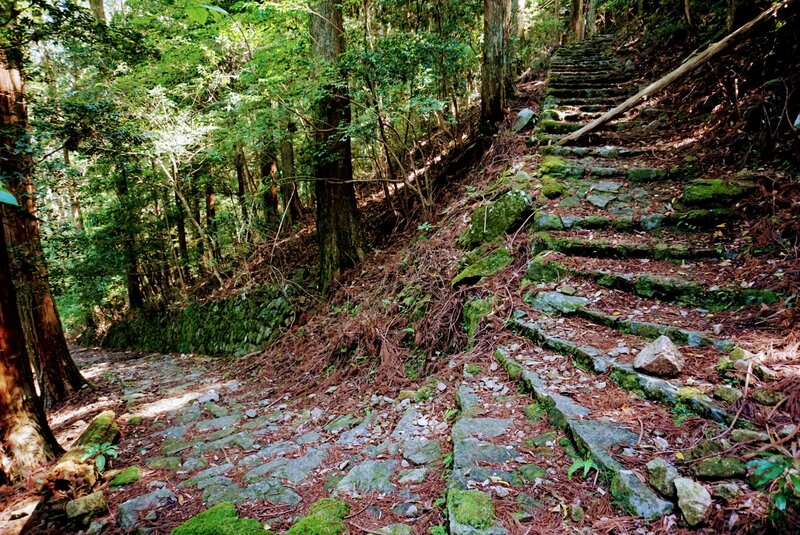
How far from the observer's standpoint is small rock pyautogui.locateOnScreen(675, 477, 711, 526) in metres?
1.51

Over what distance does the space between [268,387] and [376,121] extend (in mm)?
4339

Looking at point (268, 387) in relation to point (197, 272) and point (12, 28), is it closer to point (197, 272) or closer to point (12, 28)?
point (12, 28)

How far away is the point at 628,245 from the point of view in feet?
12.4

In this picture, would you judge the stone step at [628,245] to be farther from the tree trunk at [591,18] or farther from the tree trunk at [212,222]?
the tree trunk at [591,18]

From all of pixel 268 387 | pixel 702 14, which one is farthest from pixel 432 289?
pixel 702 14

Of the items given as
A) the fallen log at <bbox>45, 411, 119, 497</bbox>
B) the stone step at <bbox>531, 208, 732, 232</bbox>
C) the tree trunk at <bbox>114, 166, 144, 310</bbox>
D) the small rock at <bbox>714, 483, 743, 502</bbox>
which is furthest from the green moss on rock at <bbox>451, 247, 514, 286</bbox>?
the tree trunk at <bbox>114, 166, 144, 310</bbox>

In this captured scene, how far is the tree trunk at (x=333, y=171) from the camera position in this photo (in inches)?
249

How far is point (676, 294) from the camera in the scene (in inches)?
123

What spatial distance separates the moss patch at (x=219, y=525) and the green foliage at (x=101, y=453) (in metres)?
1.52

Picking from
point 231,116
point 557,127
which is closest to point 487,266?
point 557,127

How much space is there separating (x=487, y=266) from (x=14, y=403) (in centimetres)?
437

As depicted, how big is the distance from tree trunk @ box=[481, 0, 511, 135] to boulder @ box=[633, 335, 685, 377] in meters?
5.75

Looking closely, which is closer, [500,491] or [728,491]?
[728,491]

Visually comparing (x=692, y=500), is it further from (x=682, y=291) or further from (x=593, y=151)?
(x=593, y=151)
